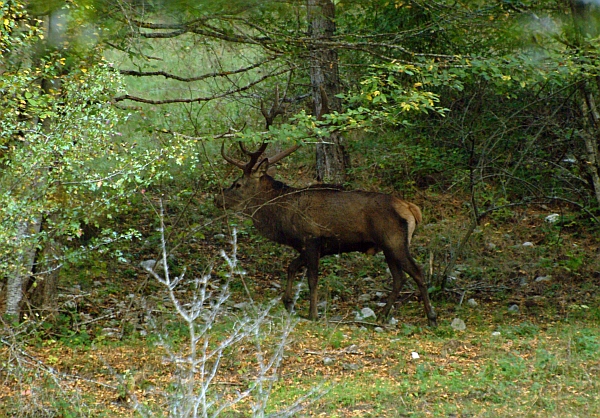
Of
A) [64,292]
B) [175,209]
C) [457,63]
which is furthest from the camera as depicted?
[175,209]

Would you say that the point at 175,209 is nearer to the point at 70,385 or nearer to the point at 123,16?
the point at 123,16

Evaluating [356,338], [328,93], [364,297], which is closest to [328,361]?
[356,338]

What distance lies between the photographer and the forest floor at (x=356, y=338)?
750 centimetres

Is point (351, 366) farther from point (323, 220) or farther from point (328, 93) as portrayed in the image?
point (328, 93)

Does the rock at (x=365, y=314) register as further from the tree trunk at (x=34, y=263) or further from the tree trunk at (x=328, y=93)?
the tree trunk at (x=34, y=263)

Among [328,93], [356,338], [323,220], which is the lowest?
[356,338]

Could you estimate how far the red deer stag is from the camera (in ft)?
36.7

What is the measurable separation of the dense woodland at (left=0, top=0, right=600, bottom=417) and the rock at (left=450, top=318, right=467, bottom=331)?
133 millimetres

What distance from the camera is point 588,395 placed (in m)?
7.58

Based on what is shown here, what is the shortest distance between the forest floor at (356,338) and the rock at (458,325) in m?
0.07

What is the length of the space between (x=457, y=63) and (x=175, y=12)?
3475 millimetres

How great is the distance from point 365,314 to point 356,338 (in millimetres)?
1404

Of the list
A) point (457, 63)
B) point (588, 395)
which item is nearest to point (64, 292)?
point (457, 63)

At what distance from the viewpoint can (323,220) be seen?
11.5 metres
